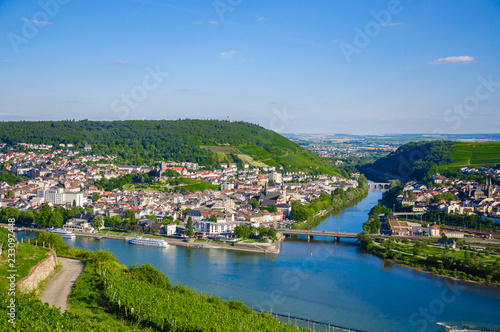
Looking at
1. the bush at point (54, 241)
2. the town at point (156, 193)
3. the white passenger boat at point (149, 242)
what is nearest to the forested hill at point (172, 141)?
the town at point (156, 193)

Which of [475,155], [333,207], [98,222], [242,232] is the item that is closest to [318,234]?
[242,232]

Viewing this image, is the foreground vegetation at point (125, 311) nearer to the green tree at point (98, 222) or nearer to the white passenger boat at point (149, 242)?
the white passenger boat at point (149, 242)

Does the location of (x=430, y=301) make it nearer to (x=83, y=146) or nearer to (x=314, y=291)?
(x=314, y=291)

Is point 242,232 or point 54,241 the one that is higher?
point 54,241

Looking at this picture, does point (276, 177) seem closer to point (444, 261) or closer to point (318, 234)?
point (318, 234)

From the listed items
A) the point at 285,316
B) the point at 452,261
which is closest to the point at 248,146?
the point at 452,261

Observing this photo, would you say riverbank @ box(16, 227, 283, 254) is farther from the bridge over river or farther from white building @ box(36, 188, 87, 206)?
white building @ box(36, 188, 87, 206)

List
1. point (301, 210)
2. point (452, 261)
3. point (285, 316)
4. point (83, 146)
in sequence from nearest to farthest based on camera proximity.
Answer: point (285, 316), point (452, 261), point (301, 210), point (83, 146)
